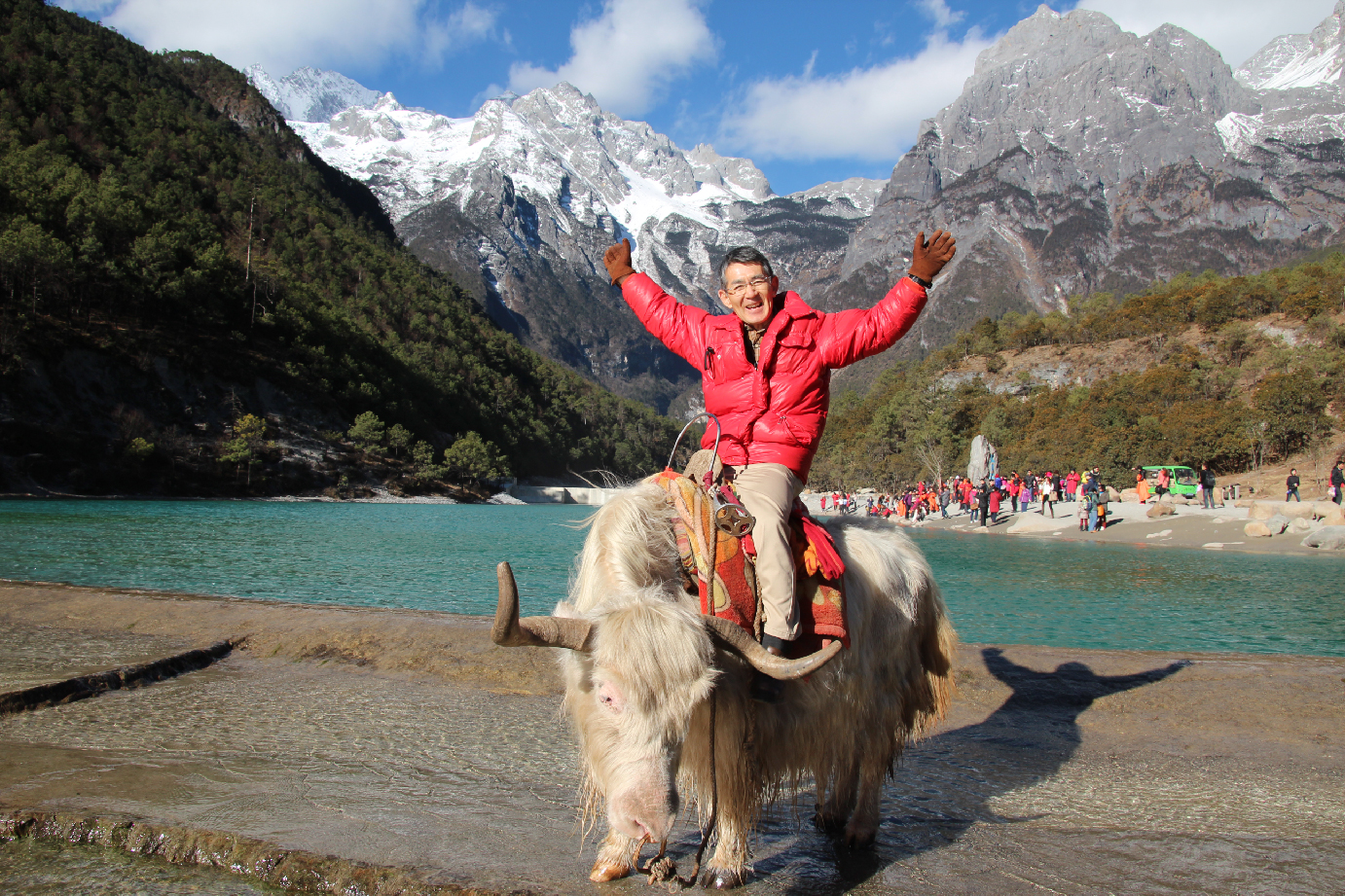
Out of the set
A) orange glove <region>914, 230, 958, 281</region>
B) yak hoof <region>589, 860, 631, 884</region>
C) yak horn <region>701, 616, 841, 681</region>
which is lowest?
yak hoof <region>589, 860, 631, 884</region>

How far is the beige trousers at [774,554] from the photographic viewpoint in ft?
10.9

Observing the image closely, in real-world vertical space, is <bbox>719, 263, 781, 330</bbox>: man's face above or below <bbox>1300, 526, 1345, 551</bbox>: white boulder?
above

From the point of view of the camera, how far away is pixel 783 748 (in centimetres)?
343

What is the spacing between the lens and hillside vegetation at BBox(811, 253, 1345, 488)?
178ft

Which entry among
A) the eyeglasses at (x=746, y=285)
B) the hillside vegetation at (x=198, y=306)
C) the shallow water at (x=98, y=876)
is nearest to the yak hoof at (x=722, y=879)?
the shallow water at (x=98, y=876)

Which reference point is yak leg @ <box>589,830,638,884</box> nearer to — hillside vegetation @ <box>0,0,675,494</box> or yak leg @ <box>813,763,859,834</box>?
yak leg @ <box>813,763,859,834</box>

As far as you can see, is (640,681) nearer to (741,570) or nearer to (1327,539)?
(741,570)

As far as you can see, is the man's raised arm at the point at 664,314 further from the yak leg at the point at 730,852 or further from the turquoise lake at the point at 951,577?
the turquoise lake at the point at 951,577

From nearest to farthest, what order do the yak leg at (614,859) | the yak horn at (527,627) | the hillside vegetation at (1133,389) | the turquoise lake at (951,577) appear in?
the yak horn at (527,627) → the yak leg at (614,859) → the turquoise lake at (951,577) → the hillside vegetation at (1133,389)

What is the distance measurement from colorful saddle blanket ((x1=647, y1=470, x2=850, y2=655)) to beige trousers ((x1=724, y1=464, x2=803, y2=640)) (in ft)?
0.17

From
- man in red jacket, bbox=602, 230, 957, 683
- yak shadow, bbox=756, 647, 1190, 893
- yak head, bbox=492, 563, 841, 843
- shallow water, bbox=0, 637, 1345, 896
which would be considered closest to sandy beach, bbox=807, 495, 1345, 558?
yak shadow, bbox=756, 647, 1190, 893

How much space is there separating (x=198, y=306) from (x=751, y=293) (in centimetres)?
8209

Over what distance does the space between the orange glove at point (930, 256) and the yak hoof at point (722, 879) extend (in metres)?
3.00

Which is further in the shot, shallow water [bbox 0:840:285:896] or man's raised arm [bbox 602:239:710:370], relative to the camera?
man's raised arm [bbox 602:239:710:370]
